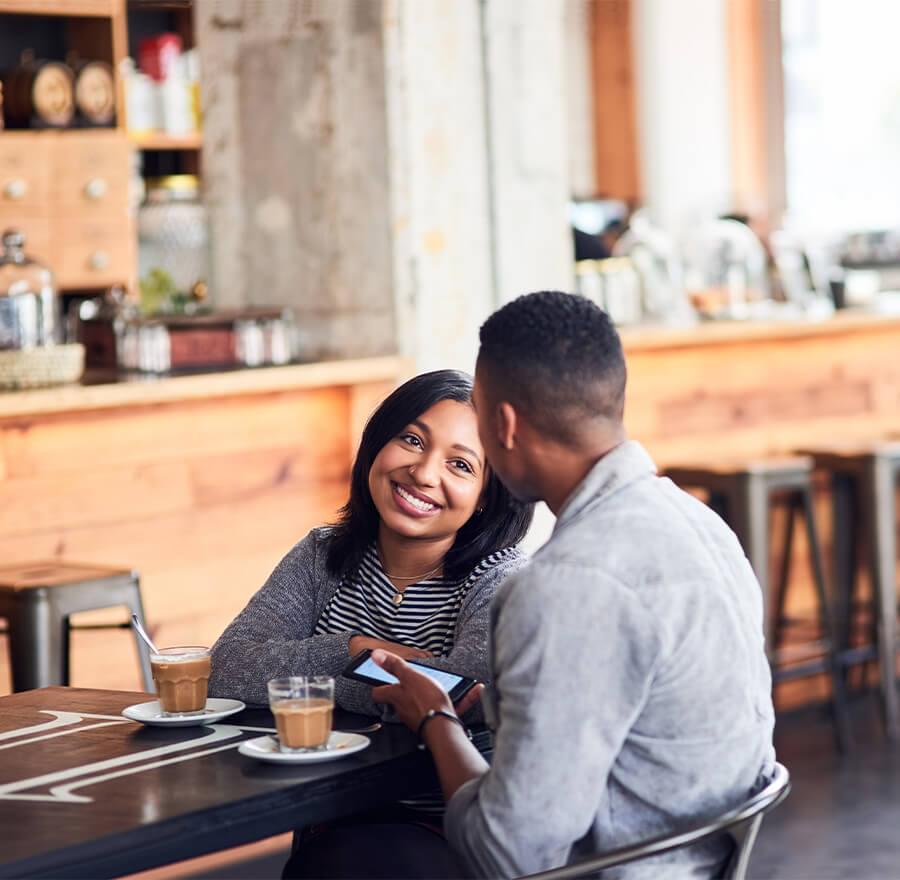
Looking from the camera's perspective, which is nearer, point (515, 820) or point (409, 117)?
point (515, 820)

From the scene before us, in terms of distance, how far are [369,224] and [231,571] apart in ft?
2.89

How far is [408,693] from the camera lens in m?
1.96

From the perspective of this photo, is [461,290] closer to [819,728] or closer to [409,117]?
[409,117]

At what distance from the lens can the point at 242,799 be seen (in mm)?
1763

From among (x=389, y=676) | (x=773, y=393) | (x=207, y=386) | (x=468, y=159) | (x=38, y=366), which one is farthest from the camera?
(x=773, y=393)

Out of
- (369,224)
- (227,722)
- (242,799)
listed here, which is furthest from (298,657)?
(369,224)

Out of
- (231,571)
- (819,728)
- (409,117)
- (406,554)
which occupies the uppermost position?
(409,117)

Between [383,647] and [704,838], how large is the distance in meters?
0.61

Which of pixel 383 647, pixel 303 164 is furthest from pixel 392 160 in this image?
pixel 383 647

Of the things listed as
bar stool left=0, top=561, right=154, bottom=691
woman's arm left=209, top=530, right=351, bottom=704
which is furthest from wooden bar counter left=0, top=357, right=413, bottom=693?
woman's arm left=209, top=530, right=351, bottom=704

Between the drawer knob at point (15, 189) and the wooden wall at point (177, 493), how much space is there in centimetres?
234

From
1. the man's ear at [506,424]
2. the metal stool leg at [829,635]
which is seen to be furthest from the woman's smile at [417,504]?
the metal stool leg at [829,635]

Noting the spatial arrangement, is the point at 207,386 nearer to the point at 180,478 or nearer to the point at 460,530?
the point at 180,478

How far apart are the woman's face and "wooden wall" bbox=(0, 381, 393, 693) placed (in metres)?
1.57
